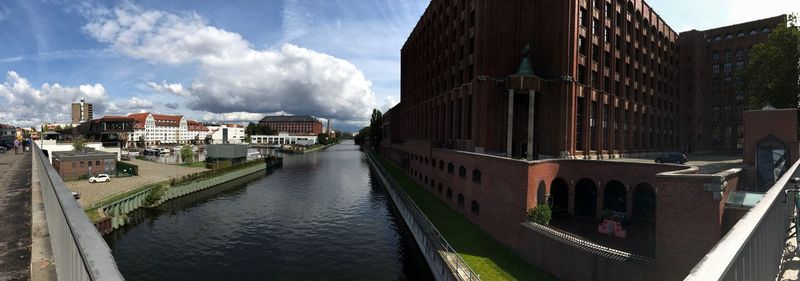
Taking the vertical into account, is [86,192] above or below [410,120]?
below

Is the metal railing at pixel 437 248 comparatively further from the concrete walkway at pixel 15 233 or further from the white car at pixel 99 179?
the white car at pixel 99 179

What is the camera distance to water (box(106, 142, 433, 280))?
27750 millimetres

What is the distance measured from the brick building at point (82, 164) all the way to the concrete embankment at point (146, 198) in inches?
595

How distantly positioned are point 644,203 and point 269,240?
108ft

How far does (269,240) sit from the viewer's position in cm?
3469

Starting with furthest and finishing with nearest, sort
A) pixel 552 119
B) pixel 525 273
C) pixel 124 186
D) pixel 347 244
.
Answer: pixel 124 186
pixel 552 119
pixel 347 244
pixel 525 273

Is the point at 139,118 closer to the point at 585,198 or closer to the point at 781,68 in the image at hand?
the point at 585,198

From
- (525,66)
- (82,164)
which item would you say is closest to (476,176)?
(525,66)

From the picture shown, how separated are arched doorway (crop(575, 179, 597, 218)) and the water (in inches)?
592

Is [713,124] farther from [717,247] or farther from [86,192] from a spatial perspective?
[86,192]

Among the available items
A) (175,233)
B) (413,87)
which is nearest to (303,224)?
(175,233)

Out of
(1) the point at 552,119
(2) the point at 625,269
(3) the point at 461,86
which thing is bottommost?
(2) the point at 625,269

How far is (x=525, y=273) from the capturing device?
76.4 feet

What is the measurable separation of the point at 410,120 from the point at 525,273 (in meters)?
58.7
